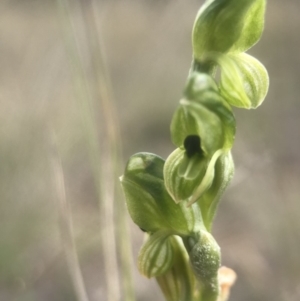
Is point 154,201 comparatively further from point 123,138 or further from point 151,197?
point 123,138

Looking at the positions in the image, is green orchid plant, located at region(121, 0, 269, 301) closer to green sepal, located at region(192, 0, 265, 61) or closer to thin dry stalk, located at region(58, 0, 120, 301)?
green sepal, located at region(192, 0, 265, 61)

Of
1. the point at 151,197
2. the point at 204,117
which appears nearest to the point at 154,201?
the point at 151,197

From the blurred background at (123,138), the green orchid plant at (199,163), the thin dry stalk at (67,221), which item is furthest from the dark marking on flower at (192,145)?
the blurred background at (123,138)

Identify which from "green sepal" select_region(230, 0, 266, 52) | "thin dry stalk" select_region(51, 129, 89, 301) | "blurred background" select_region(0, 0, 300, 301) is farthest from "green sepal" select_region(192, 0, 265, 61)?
"blurred background" select_region(0, 0, 300, 301)

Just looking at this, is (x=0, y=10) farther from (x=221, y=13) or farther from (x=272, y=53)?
(x=221, y=13)

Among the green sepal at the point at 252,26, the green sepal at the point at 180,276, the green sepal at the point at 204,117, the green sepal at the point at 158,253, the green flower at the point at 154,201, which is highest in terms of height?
the green sepal at the point at 252,26

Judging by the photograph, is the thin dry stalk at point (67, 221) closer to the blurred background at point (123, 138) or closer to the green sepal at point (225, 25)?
the blurred background at point (123, 138)
